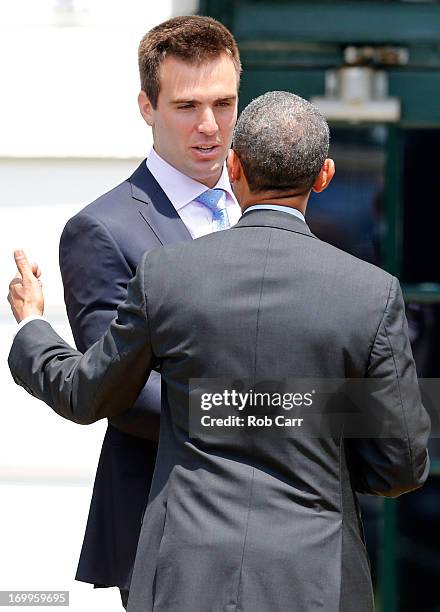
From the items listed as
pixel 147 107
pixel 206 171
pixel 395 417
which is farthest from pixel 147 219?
pixel 395 417

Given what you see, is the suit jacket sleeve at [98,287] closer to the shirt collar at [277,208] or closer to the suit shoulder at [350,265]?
the shirt collar at [277,208]

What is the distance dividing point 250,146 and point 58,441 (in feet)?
6.21

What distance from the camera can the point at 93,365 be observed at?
98.4 inches

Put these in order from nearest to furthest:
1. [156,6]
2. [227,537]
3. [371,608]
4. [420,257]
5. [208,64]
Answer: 1. [227,537]
2. [371,608]
3. [208,64]
4. [156,6]
5. [420,257]

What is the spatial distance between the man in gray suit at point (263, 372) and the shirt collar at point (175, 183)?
447 mm

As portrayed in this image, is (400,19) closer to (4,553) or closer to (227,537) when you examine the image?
(4,553)

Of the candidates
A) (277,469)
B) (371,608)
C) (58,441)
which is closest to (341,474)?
(277,469)

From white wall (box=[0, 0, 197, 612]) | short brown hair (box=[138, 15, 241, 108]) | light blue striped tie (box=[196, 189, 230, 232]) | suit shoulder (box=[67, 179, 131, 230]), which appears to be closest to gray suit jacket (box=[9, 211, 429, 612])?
suit shoulder (box=[67, 179, 131, 230])

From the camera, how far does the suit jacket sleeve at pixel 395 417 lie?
7.86 ft

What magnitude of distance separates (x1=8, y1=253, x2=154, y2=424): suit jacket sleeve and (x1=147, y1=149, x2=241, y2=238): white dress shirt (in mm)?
457

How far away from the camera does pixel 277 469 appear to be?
2.41m

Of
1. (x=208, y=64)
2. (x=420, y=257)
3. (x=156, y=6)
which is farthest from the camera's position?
(x=420, y=257)

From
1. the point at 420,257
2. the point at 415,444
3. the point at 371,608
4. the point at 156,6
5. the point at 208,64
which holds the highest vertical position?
the point at 156,6

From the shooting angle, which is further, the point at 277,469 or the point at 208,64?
the point at 208,64
